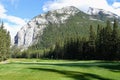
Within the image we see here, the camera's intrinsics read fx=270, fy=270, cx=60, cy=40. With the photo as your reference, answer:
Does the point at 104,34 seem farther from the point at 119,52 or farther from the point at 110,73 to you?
the point at 110,73

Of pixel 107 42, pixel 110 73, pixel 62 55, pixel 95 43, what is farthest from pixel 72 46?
pixel 110 73

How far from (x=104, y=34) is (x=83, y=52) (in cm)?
2686

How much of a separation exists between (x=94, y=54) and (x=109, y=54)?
620 inches

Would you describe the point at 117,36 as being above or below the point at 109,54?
above

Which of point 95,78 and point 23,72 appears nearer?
point 95,78

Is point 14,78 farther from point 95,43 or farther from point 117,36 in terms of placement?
point 95,43

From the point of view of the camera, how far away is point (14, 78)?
2561cm

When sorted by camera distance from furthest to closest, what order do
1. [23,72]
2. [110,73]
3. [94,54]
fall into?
[94,54], [110,73], [23,72]

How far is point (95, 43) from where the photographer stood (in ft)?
444

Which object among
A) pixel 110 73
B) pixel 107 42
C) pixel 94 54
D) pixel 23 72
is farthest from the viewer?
pixel 94 54

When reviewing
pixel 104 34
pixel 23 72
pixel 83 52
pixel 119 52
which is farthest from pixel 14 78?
pixel 83 52

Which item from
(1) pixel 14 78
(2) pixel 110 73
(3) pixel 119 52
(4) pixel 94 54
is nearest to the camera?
(1) pixel 14 78

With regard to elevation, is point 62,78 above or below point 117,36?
below

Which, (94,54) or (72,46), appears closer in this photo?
(94,54)
